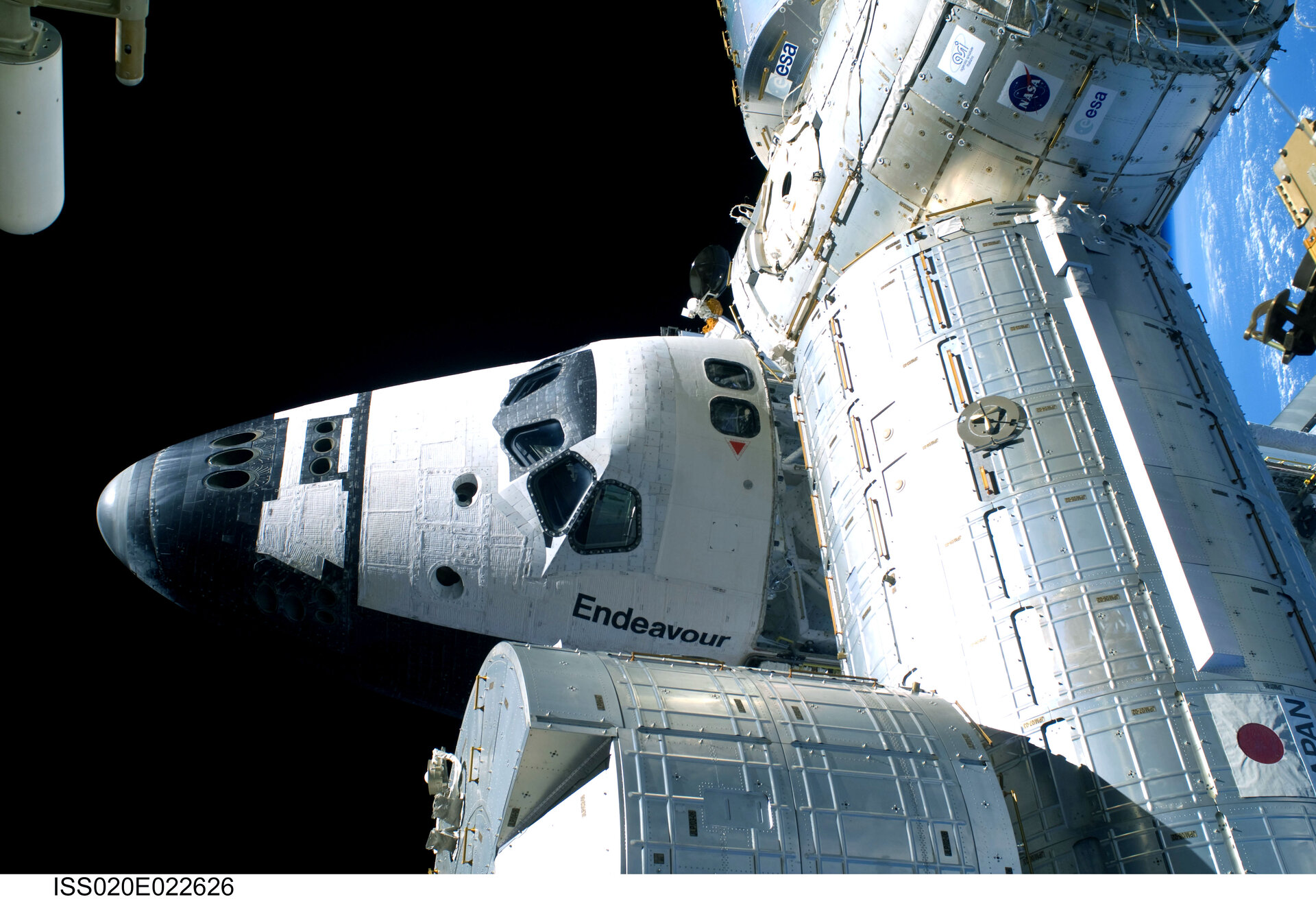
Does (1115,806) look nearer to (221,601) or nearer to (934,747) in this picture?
(934,747)

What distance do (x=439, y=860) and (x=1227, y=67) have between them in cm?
1317

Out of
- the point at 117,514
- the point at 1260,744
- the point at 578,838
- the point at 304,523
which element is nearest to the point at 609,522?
the point at 304,523

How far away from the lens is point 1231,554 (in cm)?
1105

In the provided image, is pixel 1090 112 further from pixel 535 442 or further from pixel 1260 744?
pixel 535 442

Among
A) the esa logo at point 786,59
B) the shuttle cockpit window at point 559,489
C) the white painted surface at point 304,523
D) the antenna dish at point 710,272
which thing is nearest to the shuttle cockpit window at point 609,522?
the shuttle cockpit window at point 559,489

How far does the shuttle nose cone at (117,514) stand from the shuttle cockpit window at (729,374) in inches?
332

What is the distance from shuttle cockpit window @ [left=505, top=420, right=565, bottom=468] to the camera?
14.6 m

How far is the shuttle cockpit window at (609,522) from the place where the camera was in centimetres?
1392

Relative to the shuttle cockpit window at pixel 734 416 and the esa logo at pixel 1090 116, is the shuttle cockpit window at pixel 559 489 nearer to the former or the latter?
the shuttle cockpit window at pixel 734 416

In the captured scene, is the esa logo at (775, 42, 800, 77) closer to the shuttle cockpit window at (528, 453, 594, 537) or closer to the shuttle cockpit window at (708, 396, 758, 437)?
the shuttle cockpit window at (708, 396, 758, 437)

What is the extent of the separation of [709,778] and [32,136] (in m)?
7.58

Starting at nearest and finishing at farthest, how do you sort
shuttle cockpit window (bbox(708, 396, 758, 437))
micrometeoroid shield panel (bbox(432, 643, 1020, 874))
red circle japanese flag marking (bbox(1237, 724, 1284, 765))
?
micrometeoroid shield panel (bbox(432, 643, 1020, 874)), red circle japanese flag marking (bbox(1237, 724, 1284, 765)), shuttle cockpit window (bbox(708, 396, 758, 437))

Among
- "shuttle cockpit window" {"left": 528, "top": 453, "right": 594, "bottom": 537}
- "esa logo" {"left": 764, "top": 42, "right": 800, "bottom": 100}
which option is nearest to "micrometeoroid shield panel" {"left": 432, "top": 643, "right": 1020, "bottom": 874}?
"shuttle cockpit window" {"left": 528, "top": 453, "right": 594, "bottom": 537}

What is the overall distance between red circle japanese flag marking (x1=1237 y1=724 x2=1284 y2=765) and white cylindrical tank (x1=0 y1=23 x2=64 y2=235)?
37.8 ft
